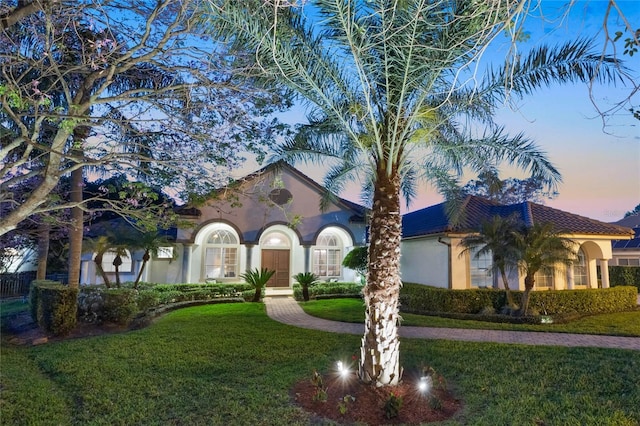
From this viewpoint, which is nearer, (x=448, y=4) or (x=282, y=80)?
(x=448, y=4)

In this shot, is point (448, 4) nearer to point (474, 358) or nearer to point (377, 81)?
point (377, 81)

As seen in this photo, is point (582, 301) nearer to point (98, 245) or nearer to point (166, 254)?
point (166, 254)

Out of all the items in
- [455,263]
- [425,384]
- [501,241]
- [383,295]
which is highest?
[501,241]

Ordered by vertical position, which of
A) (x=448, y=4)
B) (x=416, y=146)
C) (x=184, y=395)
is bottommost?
(x=184, y=395)

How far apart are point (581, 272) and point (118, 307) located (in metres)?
22.1

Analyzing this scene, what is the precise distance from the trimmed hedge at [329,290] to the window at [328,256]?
162 centimetres

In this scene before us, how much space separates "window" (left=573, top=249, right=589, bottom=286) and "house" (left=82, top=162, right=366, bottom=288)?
38.0 ft

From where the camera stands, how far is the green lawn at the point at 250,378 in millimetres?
5641

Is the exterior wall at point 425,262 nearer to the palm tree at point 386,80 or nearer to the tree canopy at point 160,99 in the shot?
the palm tree at point 386,80

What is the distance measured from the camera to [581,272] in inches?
760

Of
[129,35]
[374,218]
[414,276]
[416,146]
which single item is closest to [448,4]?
[416,146]

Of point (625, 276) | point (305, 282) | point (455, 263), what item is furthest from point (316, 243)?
point (625, 276)

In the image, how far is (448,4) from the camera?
5.83m

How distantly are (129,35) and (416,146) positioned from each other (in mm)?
6706
